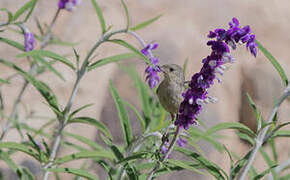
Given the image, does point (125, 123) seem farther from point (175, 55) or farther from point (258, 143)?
point (175, 55)

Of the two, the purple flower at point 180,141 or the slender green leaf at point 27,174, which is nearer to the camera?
the purple flower at point 180,141

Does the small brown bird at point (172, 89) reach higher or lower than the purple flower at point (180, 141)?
higher

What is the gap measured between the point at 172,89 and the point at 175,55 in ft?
11.8

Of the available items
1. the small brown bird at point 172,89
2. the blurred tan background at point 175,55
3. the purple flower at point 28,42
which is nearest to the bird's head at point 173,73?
the small brown bird at point 172,89

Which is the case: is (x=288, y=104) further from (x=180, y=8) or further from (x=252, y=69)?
(x=180, y=8)

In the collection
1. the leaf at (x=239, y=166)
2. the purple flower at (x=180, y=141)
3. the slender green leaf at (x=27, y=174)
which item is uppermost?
the slender green leaf at (x=27, y=174)

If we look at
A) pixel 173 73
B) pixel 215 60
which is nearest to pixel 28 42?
pixel 173 73

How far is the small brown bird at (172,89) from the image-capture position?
1.95m

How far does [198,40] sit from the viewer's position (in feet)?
18.9

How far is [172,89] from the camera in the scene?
6.43 ft

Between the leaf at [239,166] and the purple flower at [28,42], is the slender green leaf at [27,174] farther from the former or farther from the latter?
the leaf at [239,166]

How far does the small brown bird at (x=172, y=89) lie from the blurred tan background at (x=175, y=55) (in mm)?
3018

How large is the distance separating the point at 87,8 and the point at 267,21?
262 cm

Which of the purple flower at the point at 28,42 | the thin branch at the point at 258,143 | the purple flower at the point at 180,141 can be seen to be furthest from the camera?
the purple flower at the point at 28,42
